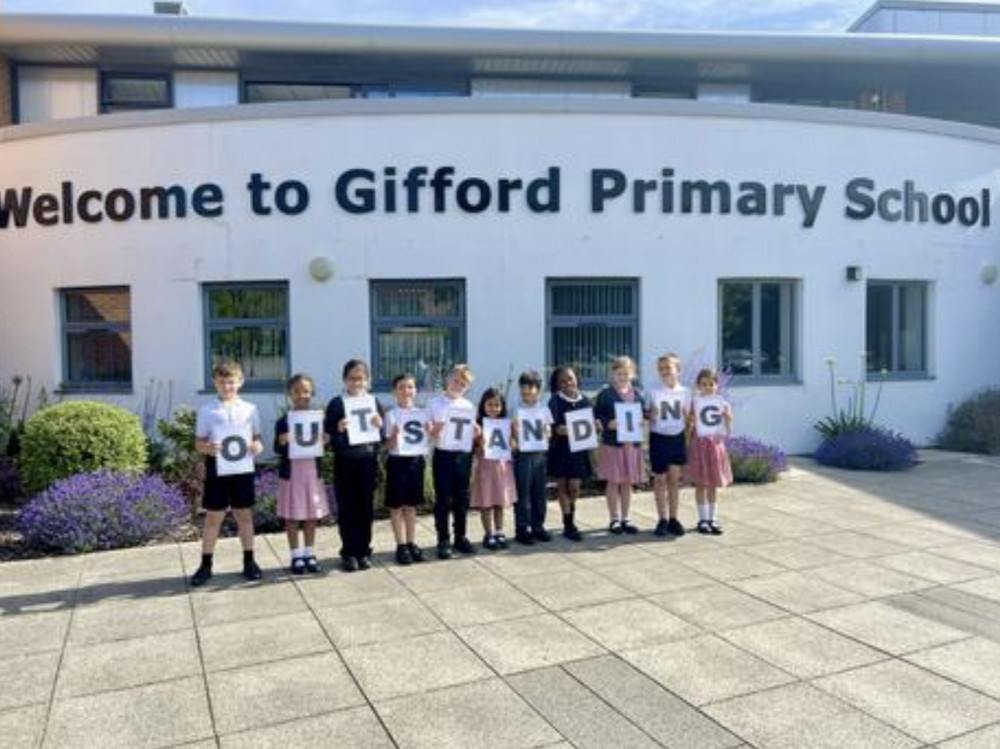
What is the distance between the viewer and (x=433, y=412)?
669 centimetres

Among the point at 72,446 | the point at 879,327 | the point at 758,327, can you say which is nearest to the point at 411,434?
the point at 72,446

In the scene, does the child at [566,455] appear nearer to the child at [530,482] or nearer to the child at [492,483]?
the child at [530,482]

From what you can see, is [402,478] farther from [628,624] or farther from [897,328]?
[897,328]

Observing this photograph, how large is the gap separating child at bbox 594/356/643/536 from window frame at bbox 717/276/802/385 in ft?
14.7

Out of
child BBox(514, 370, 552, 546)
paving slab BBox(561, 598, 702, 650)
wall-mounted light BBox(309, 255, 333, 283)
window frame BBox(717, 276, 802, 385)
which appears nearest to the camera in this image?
paving slab BBox(561, 598, 702, 650)

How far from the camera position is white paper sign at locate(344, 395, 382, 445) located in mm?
6312

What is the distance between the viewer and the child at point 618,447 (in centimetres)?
738

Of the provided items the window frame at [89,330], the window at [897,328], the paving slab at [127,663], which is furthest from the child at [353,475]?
the window at [897,328]

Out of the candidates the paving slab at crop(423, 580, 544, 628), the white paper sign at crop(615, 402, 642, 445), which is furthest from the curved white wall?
the paving slab at crop(423, 580, 544, 628)

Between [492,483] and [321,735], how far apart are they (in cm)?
333

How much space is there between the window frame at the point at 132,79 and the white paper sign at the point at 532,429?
11.0m

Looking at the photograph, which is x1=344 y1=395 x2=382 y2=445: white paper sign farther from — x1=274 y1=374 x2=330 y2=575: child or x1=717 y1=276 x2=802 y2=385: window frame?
x1=717 y1=276 x2=802 y2=385: window frame

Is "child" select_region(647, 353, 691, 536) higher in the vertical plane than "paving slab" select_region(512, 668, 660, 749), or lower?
higher

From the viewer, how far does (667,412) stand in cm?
740
